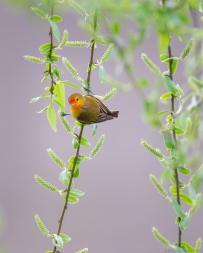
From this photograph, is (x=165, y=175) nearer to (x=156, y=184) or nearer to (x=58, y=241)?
(x=156, y=184)

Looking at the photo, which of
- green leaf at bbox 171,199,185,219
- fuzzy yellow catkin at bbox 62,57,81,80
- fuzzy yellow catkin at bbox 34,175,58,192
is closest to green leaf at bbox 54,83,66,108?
fuzzy yellow catkin at bbox 62,57,81,80

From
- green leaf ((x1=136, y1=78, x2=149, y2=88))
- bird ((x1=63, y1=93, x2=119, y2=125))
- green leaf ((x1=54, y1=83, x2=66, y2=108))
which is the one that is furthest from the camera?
bird ((x1=63, y1=93, x2=119, y2=125))

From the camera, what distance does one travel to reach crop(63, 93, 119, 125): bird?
871 millimetres

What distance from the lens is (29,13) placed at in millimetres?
622

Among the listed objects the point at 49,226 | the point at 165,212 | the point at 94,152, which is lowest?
the point at 49,226

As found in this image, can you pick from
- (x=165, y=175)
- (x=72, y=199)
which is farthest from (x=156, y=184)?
(x=72, y=199)

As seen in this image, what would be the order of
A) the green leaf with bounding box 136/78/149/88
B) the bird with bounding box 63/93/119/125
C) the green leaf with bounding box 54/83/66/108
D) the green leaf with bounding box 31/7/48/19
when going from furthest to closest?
the bird with bounding box 63/93/119/125 → the green leaf with bounding box 54/83/66/108 → the green leaf with bounding box 31/7/48/19 → the green leaf with bounding box 136/78/149/88

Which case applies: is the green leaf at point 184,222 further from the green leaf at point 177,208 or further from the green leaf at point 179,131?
the green leaf at point 179,131

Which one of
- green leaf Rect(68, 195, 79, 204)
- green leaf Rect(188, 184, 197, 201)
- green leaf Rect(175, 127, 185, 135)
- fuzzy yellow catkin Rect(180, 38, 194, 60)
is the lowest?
green leaf Rect(68, 195, 79, 204)

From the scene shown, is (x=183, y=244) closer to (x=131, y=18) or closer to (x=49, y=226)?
(x=131, y=18)

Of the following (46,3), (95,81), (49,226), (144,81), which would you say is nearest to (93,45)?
(46,3)

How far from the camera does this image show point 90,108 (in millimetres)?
896

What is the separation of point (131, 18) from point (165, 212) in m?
2.38

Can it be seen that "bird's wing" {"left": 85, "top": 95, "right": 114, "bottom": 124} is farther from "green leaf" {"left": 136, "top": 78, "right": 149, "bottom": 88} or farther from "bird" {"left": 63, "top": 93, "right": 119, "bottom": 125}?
"green leaf" {"left": 136, "top": 78, "right": 149, "bottom": 88}
